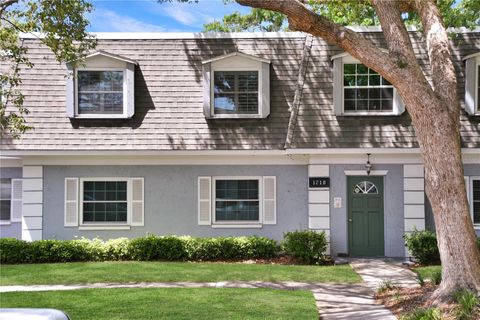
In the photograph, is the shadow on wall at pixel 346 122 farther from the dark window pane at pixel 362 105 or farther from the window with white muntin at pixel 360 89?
the dark window pane at pixel 362 105

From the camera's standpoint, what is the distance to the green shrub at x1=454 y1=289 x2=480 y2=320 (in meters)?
8.27

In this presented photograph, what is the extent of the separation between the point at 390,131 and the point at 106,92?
8518 mm

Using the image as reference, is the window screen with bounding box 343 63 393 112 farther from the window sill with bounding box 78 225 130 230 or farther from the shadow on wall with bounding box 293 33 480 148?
the window sill with bounding box 78 225 130 230

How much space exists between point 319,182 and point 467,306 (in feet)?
24.9

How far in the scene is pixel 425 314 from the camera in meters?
8.37

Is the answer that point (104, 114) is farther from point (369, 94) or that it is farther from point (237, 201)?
point (369, 94)

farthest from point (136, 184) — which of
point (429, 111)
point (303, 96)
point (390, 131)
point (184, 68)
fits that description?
point (429, 111)

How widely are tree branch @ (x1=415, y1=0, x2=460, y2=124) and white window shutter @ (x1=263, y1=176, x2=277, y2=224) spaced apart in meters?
7.08

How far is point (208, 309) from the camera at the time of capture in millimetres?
9312

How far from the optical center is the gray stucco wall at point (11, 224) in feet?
56.0

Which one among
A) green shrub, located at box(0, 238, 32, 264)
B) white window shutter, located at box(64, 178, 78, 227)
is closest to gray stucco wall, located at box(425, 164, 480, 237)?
white window shutter, located at box(64, 178, 78, 227)

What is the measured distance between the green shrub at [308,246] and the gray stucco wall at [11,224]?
28.0ft

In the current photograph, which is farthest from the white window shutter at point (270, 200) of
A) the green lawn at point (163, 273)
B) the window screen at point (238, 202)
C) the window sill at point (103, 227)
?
the window sill at point (103, 227)

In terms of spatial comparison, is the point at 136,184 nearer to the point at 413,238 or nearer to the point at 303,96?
the point at 303,96
